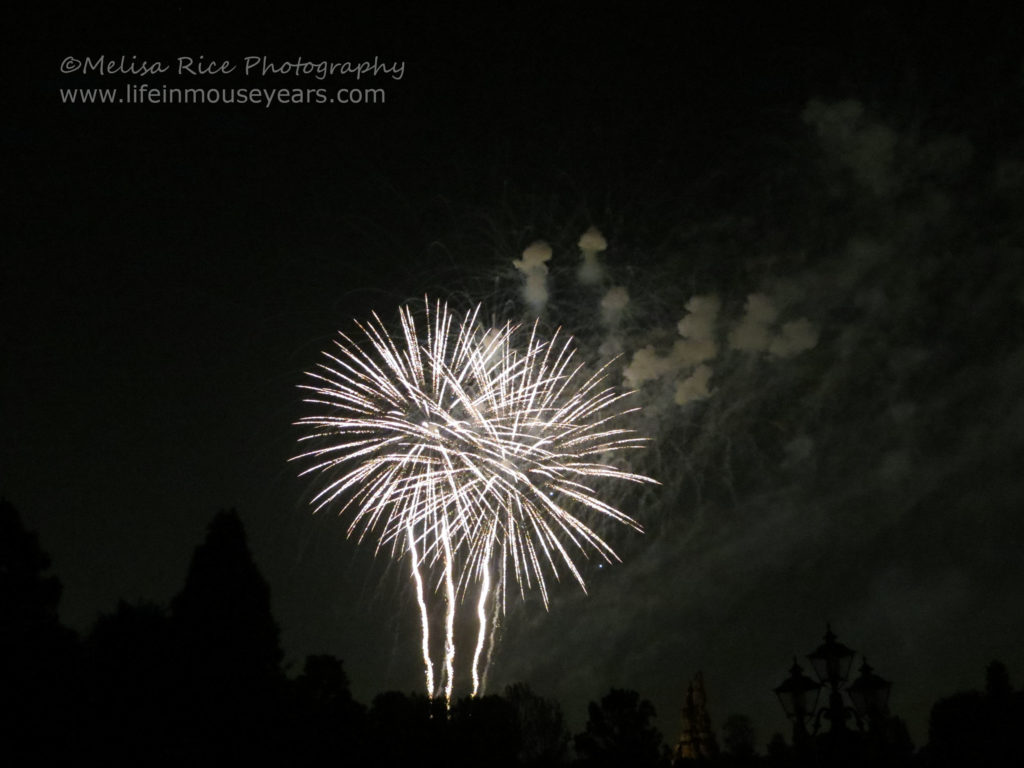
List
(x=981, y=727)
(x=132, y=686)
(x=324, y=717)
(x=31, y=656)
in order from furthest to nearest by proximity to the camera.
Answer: (x=981, y=727) < (x=324, y=717) < (x=132, y=686) < (x=31, y=656)

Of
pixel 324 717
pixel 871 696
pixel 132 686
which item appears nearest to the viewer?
pixel 871 696

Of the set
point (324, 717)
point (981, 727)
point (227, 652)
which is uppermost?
point (227, 652)

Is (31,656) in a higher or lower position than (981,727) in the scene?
higher

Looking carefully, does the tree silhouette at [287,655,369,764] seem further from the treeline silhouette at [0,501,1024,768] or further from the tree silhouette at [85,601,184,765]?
the tree silhouette at [85,601,184,765]

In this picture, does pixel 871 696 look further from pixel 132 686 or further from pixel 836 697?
pixel 132 686

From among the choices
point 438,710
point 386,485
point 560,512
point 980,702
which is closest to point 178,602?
point 386,485

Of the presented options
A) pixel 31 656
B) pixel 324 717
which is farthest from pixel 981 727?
pixel 31 656

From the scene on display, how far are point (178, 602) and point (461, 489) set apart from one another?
907 cm

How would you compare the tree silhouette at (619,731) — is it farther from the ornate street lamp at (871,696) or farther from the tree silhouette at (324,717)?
the ornate street lamp at (871,696)

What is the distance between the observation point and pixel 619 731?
211 feet

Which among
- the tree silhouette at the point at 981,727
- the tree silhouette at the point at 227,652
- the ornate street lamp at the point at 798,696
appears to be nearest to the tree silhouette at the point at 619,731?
the tree silhouette at the point at 981,727

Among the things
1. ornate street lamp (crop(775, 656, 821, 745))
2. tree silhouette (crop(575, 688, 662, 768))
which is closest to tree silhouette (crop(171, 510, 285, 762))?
ornate street lamp (crop(775, 656, 821, 745))

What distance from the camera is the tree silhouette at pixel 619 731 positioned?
6366 centimetres

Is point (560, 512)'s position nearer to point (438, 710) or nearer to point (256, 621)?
point (256, 621)
